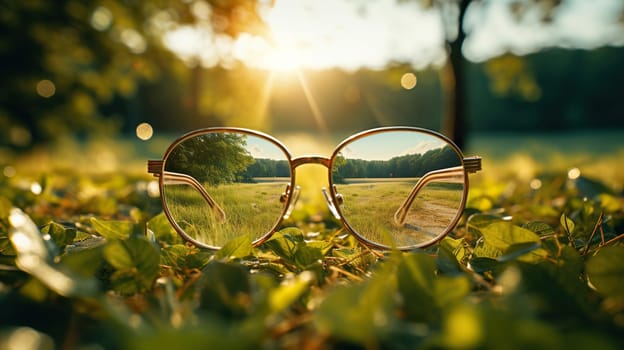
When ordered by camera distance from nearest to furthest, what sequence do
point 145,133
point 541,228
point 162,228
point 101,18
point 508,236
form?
point 508,236, point 541,228, point 162,228, point 101,18, point 145,133

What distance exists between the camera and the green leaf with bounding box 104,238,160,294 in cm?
40

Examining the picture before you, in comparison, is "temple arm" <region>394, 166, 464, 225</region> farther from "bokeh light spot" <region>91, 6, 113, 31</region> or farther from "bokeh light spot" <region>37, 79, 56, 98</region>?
"bokeh light spot" <region>37, 79, 56, 98</region>

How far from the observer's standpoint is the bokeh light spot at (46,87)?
827 centimetres

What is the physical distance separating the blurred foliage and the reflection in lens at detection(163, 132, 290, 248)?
2.28 meters

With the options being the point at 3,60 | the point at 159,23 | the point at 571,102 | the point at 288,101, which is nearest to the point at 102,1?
the point at 159,23

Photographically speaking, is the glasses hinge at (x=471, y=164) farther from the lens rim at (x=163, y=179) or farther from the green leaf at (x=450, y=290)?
the green leaf at (x=450, y=290)

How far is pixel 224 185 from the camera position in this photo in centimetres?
88

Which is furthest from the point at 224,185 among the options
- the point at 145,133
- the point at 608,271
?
the point at 145,133

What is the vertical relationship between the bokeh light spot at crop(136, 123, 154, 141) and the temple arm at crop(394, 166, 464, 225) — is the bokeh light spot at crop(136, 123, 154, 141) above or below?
above

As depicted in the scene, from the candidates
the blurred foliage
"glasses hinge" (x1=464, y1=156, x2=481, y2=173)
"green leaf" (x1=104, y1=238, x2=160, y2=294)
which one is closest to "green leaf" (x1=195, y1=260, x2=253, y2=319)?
"green leaf" (x1=104, y1=238, x2=160, y2=294)

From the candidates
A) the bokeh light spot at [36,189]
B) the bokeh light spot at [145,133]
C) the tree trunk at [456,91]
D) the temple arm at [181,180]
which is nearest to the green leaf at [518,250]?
the temple arm at [181,180]

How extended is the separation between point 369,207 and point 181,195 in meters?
0.38

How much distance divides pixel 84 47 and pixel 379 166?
21.7 feet

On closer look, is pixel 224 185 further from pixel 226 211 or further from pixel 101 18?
pixel 101 18
